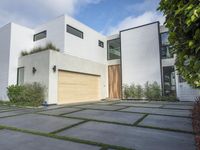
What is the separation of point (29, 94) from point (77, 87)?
344 cm

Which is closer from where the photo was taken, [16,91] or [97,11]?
[16,91]

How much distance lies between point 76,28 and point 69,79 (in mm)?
4263

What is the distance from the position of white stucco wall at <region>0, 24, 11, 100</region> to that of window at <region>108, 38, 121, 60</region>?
29.0ft

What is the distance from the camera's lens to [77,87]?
11633mm

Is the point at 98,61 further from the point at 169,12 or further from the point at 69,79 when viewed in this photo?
the point at 169,12

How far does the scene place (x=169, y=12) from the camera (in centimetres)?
206

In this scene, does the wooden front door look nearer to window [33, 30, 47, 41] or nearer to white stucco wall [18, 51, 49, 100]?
window [33, 30, 47, 41]

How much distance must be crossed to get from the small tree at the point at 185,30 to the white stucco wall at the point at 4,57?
39.5 feet

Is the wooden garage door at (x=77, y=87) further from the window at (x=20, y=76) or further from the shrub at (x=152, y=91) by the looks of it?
the shrub at (x=152, y=91)

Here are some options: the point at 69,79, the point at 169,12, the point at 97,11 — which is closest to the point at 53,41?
the point at 69,79

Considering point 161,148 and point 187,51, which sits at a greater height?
point 187,51

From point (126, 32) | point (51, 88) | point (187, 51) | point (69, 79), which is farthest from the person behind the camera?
point (126, 32)

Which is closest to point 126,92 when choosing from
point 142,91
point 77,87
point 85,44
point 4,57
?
point 142,91

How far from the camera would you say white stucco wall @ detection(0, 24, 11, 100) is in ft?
37.5
